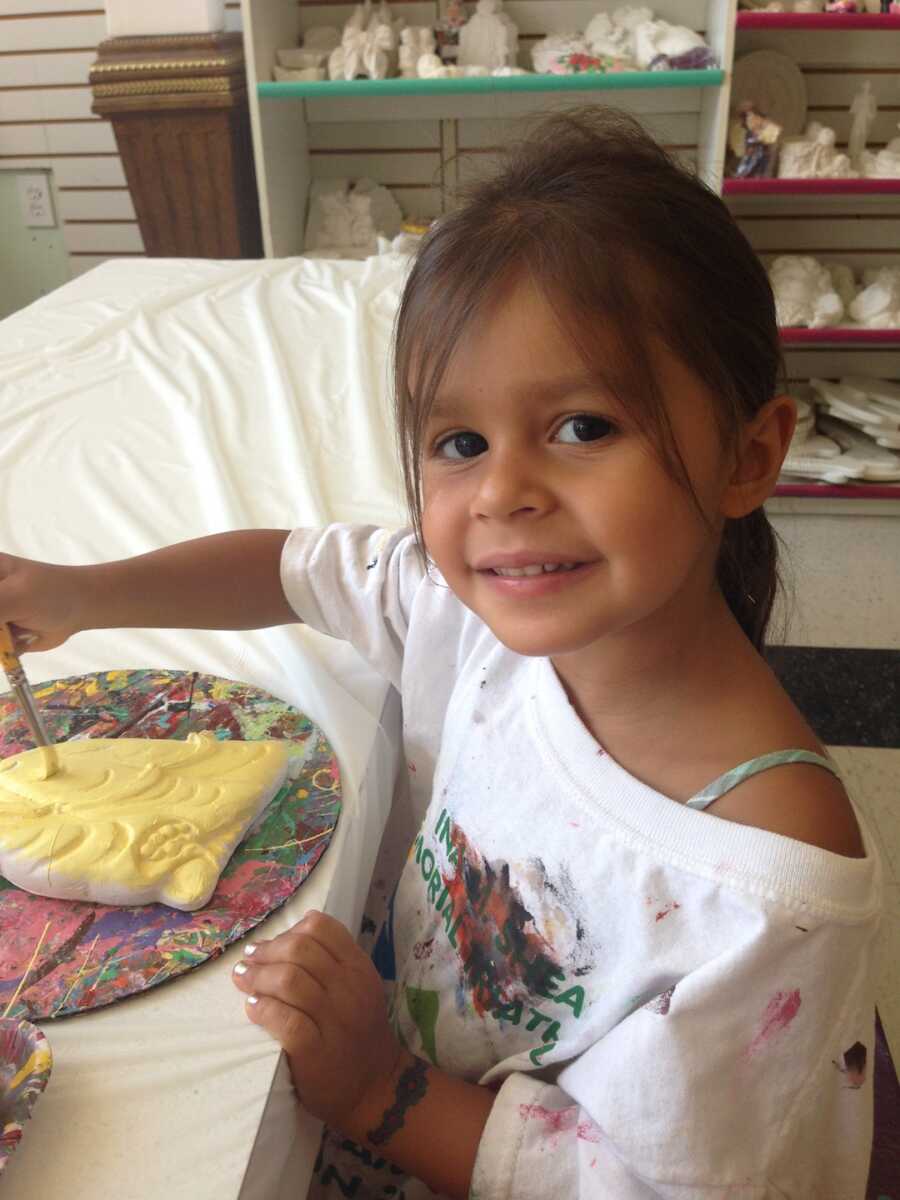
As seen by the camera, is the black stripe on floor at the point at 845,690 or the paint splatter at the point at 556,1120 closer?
the paint splatter at the point at 556,1120

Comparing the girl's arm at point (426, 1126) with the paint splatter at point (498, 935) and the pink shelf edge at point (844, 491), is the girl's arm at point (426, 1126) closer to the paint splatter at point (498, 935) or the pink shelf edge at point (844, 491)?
the paint splatter at point (498, 935)

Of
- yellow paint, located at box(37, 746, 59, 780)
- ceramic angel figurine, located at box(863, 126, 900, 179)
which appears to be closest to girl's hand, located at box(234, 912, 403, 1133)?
yellow paint, located at box(37, 746, 59, 780)

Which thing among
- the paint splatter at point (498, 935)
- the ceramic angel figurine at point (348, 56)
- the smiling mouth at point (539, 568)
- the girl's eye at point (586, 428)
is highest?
the ceramic angel figurine at point (348, 56)

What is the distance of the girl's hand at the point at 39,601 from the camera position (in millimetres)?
824

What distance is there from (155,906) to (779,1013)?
376 millimetres

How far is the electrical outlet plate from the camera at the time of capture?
10.7 feet

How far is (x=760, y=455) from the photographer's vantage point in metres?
0.66

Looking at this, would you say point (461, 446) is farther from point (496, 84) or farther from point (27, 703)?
point (496, 84)

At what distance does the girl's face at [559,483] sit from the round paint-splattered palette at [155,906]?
22cm

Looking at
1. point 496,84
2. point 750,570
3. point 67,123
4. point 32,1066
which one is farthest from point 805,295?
point 32,1066

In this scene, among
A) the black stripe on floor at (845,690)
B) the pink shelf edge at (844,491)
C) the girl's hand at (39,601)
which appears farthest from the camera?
the pink shelf edge at (844,491)

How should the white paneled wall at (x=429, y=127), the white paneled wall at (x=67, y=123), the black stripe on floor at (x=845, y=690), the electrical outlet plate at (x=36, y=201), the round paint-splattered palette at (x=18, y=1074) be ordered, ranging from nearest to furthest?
the round paint-splattered palette at (x=18, y=1074), the black stripe on floor at (x=845, y=690), the white paneled wall at (x=429, y=127), the white paneled wall at (x=67, y=123), the electrical outlet plate at (x=36, y=201)

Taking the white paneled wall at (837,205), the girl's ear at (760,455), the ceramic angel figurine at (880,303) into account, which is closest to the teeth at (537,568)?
the girl's ear at (760,455)

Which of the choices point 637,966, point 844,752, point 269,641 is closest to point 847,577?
point 844,752
